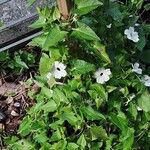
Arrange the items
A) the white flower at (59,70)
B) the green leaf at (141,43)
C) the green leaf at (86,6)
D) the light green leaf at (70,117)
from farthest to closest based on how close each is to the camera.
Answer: the green leaf at (141,43) < the light green leaf at (70,117) < the white flower at (59,70) < the green leaf at (86,6)

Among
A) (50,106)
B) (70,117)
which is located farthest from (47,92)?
(70,117)

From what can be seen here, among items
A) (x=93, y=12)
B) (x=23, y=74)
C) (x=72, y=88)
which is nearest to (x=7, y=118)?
(x=23, y=74)

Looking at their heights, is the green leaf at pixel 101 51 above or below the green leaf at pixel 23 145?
above

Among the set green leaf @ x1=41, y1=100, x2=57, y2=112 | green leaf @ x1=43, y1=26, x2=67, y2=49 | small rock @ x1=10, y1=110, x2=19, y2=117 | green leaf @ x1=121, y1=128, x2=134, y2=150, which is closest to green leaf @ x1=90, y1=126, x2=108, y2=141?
green leaf @ x1=121, y1=128, x2=134, y2=150

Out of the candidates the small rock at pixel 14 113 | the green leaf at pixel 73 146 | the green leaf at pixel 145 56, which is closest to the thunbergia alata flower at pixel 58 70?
the green leaf at pixel 73 146

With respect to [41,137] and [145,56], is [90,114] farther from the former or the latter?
[145,56]

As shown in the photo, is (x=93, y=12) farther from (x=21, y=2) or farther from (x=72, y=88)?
(x=21, y=2)

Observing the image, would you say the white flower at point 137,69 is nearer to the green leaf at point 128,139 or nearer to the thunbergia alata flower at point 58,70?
the green leaf at point 128,139
